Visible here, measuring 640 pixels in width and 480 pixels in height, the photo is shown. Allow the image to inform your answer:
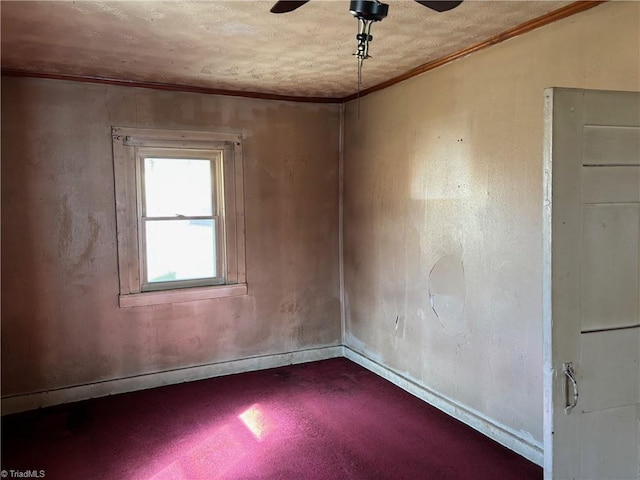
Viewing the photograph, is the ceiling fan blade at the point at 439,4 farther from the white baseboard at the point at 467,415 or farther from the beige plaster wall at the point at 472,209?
the white baseboard at the point at 467,415

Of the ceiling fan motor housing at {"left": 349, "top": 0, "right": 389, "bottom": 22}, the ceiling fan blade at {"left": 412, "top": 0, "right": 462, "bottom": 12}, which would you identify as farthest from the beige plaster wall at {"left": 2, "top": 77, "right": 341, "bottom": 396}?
the ceiling fan blade at {"left": 412, "top": 0, "right": 462, "bottom": 12}

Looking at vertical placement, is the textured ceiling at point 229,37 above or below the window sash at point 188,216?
above

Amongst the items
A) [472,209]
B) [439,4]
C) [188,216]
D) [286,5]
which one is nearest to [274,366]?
[188,216]

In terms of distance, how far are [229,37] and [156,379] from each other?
2.81 metres

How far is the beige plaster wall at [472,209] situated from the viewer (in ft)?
8.45

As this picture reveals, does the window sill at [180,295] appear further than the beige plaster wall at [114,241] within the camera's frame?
Yes

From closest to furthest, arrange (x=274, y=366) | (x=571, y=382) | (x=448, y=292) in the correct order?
(x=571, y=382) → (x=448, y=292) → (x=274, y=366)

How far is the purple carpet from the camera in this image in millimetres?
2764

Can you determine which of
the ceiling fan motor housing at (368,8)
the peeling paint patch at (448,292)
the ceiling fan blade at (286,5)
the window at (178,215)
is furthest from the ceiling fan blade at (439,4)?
the window at (178,215)

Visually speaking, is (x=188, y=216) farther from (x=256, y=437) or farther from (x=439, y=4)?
(x=439, y=4)

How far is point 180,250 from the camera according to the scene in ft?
13.5

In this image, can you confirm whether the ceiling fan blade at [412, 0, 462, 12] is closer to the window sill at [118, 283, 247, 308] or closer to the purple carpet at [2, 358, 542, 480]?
the purple carpet at [2, 358, 542, 480]

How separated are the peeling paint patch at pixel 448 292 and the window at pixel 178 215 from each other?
5.72ft

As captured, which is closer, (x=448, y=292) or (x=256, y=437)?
(x=256, y=437)
